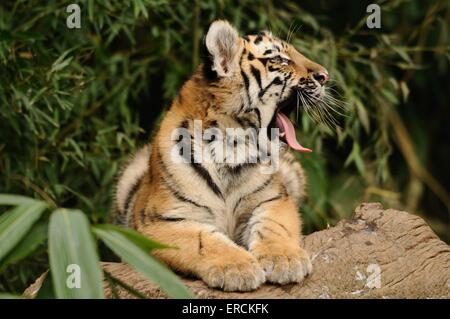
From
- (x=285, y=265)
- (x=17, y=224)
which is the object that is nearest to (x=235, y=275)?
(x=285, y=265)

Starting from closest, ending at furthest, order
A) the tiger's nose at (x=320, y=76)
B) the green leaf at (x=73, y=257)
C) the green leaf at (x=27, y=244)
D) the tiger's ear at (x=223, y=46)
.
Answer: the green leaf at (x=73, y=257)
the green leaf at (x=27, y=244)
the tiger's ear at (x=223, y=46)
the tiger's nose at (x=320, y=76)

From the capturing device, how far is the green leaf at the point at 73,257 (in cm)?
262

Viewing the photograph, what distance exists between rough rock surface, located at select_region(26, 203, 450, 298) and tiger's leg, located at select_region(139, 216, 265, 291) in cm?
5

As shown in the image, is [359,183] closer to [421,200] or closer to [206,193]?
[421,200]

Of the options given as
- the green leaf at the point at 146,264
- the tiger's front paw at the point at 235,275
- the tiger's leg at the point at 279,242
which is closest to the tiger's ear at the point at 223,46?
the tiger's leg at the point at 279,242

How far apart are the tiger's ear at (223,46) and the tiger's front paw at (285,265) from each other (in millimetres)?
866

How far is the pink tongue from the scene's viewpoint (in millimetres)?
3844

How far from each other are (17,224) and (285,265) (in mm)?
1102

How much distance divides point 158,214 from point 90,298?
1.21 meters

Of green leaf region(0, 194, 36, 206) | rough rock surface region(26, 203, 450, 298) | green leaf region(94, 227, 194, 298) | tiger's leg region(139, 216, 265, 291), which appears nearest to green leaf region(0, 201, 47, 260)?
green leaf region(0, 194, 36, 206)

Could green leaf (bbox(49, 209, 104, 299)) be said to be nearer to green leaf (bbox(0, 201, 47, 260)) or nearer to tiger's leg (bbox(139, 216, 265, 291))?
green leaf (bbox(0, 201, 47, 260))

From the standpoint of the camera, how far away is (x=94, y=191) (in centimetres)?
562

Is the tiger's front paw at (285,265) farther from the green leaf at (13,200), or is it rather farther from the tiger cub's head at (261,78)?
the green leaf at (13,200)
